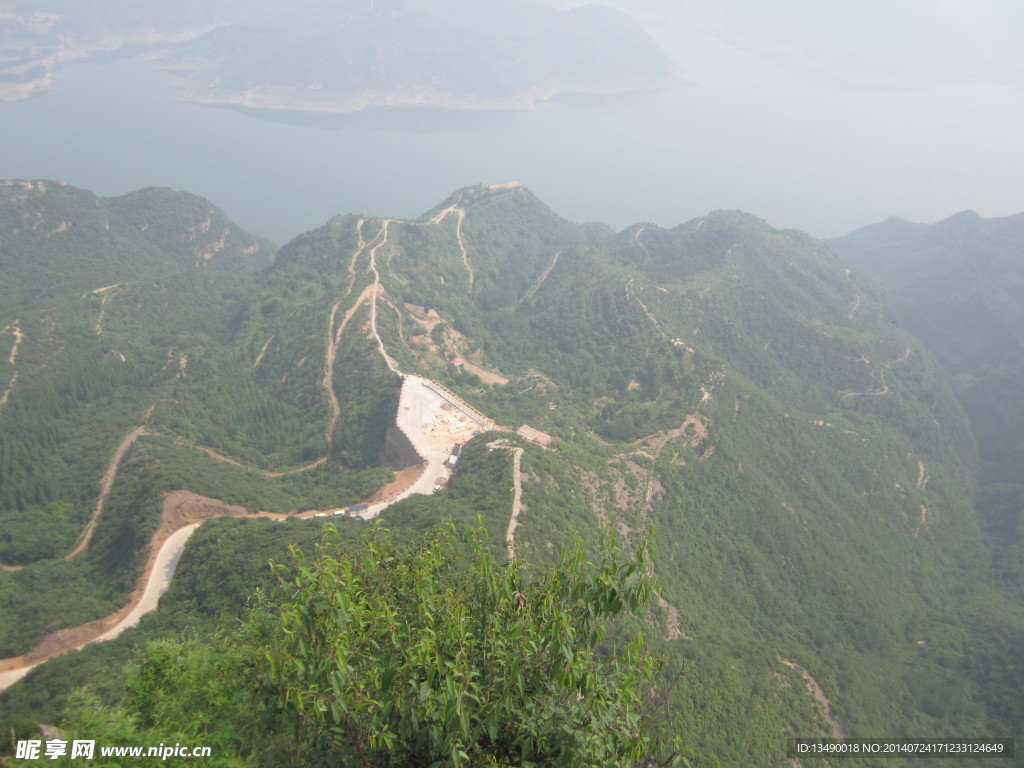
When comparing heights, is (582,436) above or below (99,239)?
below

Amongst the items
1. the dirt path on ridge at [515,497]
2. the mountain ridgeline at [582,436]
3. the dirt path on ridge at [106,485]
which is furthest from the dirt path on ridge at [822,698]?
the dirt path on ridge at [106,485]

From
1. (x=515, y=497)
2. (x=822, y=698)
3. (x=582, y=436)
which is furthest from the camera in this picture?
(x=582, y=436)

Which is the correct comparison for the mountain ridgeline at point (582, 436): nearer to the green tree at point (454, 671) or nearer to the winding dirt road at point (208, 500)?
the winding dirt road at point (208, 500)

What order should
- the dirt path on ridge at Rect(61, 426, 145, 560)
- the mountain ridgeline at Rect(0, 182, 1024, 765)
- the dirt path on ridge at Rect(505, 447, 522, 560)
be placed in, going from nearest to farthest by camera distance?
1. the dirt path on ridge at Rect(505, 447, 522, 560)
2. the mountain ridgeline at Rect(0, 182, 1024, 765)
3. the dirt path on ridge at Rect(61, 426, 145, 560)

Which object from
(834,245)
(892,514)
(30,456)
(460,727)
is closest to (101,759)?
(460,727)

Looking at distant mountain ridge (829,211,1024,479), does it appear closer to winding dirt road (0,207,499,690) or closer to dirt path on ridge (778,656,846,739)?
dirt path on ridge (778,656,846,739)

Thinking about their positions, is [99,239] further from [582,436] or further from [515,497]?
[515,497]

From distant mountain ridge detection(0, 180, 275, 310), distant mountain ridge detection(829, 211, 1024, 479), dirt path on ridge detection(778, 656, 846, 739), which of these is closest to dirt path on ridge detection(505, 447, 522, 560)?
dirt path on ridge detection(778, 656, 846, 739)

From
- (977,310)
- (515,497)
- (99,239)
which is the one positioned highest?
(99,239)

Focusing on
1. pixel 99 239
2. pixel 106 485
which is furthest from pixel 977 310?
pixel 99 239
